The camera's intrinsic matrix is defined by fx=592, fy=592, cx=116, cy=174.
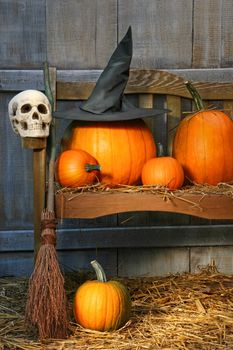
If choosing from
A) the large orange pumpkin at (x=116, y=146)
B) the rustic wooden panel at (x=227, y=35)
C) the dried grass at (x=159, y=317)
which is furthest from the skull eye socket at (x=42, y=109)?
the rustic wooden panel at (x=227, y=35)

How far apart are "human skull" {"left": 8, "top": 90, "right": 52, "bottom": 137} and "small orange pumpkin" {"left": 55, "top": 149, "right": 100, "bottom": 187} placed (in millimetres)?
160

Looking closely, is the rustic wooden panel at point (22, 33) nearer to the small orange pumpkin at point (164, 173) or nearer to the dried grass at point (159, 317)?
the small orange pumpkin at point (164, 173)

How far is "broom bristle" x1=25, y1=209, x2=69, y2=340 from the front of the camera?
2.33 metres

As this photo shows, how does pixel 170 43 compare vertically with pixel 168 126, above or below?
above

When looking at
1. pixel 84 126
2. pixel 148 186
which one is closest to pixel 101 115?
pixel 84 126

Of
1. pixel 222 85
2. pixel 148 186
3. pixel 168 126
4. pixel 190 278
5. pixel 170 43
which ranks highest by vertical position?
pixel 170 43

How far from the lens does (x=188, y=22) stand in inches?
136

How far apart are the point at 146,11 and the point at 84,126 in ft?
3.12

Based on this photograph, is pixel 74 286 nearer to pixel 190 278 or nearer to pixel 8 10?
pixel 190 278

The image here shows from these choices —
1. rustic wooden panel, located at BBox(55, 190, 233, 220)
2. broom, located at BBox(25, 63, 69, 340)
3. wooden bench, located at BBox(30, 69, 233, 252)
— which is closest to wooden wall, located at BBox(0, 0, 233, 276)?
wooden bench, located at BBox(30, 69, 233, 252)

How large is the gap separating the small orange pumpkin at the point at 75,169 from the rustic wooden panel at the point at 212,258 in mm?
1096

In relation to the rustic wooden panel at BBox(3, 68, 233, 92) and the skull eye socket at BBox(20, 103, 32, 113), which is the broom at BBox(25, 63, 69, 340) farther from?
A: the rustic wooden panel at BBox(3, 68, 233, 92)

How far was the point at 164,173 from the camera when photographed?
267 cm

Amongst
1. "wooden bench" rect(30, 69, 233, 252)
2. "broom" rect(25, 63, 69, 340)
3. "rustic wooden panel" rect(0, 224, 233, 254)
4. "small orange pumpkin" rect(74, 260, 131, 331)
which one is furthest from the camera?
"rustic wooden panel" rect(0, 224, 233, 254)
